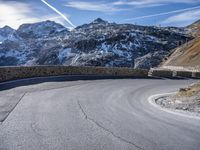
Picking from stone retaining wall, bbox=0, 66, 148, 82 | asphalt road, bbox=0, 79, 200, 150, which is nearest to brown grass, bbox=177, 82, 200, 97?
asphalt road, bbox=0, 79, 200, 150

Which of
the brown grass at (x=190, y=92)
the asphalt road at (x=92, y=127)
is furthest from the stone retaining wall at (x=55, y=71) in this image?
the brown grass at (x=190, y=92)

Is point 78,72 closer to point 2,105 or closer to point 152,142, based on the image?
point 2,105

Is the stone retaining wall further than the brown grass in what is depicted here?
Yes

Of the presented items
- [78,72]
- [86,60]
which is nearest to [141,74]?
[78,72]

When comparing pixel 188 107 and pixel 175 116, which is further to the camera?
pixel 188 107

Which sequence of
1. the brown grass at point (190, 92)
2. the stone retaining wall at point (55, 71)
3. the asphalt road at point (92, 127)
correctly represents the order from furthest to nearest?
1. the stone retaining wall at point (55, 71)
2. the brown grass at point (190, 92)
3. the asphalt road at point (92, 127)

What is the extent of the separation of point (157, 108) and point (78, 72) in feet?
79.9

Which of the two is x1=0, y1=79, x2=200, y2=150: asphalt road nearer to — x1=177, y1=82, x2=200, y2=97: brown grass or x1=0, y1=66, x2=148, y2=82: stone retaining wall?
x1=177, y1=82, x2=200, y2=97: brown grass

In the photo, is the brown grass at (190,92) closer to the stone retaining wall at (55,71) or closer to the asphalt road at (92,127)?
the asphalt road at (92,127)

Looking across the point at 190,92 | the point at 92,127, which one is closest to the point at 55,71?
the point at 190,92

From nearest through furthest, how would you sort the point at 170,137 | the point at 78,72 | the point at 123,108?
the point at 170,137, the point at 123,108, the point at 78,72

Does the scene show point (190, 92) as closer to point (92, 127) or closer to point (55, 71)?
point (92, 127)

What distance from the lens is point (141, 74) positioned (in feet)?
152

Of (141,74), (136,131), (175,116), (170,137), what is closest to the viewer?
(170,137)
